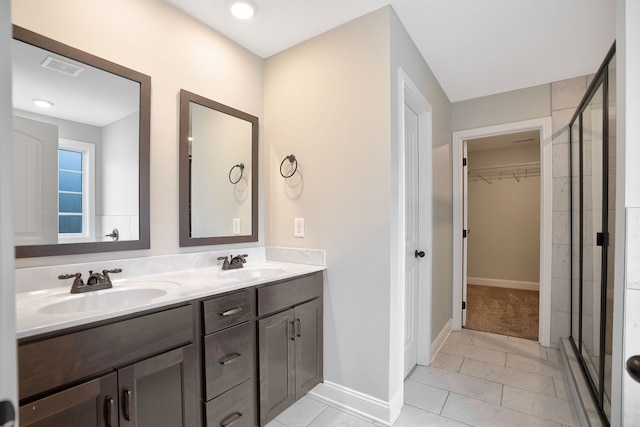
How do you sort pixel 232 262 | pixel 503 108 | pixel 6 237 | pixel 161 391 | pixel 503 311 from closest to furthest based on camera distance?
1. pixel 6 237
2. pixel 161 391
3. pixel 232 262
4. pixel 503 108
5. pixel 503 311

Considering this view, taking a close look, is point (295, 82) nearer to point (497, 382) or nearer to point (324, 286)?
point (324, 286)

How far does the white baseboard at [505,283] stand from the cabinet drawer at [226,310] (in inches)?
197

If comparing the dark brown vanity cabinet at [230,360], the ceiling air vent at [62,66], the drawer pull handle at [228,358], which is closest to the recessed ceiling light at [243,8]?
the ceiling air vent at [62,66]

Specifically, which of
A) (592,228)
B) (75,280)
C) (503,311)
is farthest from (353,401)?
(503,311)

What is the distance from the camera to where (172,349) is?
123cm

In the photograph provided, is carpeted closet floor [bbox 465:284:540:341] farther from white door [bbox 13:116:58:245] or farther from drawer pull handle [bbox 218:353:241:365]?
white door [bbox 13:116:58:245]

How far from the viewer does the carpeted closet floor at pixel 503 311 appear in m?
3.27

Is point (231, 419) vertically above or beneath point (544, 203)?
beneath

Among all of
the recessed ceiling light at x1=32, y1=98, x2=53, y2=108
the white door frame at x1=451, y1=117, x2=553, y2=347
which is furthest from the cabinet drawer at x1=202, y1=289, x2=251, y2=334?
the white door frame at x1=451, y1=117, x2=553, y2=347

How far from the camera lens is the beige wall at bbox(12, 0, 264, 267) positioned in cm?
139

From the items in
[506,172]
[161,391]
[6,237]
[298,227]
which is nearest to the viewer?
[6,237]

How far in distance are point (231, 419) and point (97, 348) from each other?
76 centimetres

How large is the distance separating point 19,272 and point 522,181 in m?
5.97

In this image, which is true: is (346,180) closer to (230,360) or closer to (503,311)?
(230,360)
